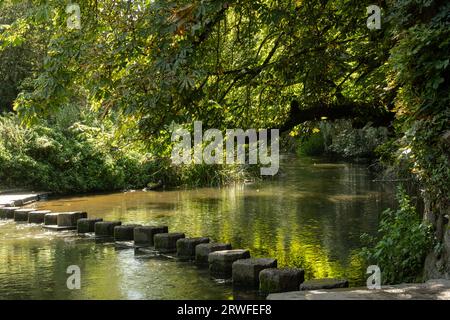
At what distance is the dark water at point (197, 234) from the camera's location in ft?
32.1

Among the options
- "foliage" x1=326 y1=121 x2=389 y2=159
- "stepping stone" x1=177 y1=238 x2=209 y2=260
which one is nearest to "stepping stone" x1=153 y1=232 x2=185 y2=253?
"stepping stone" x1=177 y1=238 x2=209 y2=260

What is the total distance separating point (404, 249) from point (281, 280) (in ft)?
6.12

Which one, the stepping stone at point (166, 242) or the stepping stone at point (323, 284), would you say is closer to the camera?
the stepping stone at point (323, 284)

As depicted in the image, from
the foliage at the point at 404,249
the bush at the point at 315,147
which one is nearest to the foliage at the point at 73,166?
the foliage at the point at 404,249

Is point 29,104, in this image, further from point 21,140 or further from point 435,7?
point 21,140

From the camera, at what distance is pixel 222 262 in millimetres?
10430

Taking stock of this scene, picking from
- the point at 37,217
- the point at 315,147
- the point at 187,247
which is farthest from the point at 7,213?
the point at 315,147

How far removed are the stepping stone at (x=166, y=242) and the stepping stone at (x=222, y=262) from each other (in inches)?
81.1

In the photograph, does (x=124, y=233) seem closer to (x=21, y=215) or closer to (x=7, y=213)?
(x=21, y=215)

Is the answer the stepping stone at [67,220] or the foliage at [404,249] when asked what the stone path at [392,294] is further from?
the stepping stone at [67,220]

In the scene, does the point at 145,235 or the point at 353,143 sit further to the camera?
the point at 353,143

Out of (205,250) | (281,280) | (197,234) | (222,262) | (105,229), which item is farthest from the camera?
(197,234)

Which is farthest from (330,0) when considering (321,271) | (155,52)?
(321,271)
